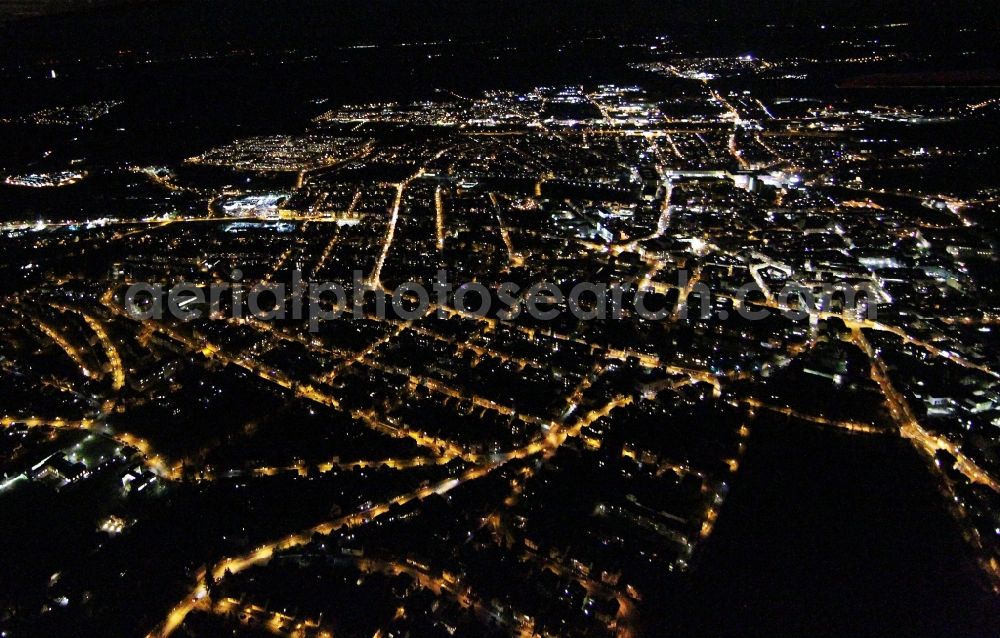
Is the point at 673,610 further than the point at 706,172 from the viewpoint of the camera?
No

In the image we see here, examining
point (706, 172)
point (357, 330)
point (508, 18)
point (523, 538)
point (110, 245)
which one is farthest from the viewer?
point (508, 18)

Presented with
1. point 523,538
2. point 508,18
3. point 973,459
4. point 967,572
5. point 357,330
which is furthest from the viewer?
point 508,18

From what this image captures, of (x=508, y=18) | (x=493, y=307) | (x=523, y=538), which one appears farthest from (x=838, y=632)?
(x=508, y=18)

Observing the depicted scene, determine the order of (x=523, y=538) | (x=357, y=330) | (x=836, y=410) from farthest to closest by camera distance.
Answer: (x=357, y=330), (x=836, y=410), (x=523, y=538)

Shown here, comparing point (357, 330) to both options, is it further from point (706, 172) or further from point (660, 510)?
point (706, 172)

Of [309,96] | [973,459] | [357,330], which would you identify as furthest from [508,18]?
[973,459]

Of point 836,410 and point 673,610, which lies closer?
point 673,610

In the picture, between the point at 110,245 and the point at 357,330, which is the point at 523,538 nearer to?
the point at 357,330

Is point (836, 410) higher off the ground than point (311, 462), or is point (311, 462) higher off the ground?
point (836, 410)

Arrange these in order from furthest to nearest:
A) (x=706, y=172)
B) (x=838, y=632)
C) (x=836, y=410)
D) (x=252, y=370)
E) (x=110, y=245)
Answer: (x=706, y=172), (x=110, y=245), (x=252, y=370), (x=836, y=410), (x=838, y=632)
